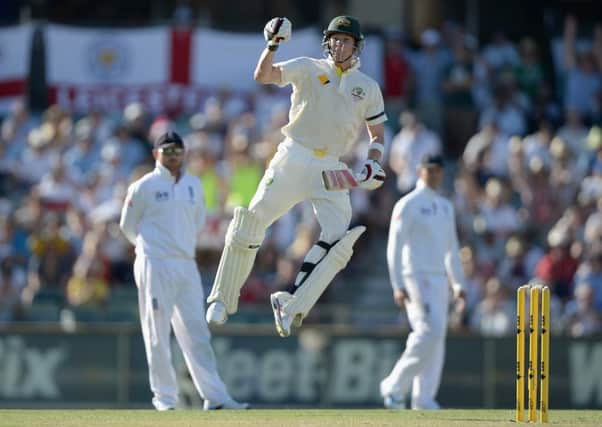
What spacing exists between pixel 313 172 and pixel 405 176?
780cm

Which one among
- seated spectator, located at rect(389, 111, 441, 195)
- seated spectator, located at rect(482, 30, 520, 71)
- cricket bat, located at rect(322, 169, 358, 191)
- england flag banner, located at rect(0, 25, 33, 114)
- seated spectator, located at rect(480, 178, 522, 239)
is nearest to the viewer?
cricket bat, located at rect(322, 169, 358, 191)

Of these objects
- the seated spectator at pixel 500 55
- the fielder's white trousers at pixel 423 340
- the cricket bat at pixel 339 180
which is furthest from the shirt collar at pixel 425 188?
the seated spectator at pixel 500 55

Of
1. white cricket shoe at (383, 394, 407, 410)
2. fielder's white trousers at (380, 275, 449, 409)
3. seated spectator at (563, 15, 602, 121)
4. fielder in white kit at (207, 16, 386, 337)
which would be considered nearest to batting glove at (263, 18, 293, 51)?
fielder in white kit at (207, 16, 386, 337)

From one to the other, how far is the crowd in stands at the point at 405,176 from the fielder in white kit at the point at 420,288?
319 cm

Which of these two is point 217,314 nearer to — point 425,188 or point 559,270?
point 425,188

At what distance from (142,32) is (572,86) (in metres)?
5.36

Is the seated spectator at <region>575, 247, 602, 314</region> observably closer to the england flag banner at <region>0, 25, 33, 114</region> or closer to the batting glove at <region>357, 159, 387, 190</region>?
the batting glove at <region>357, 159, 387, 190</region>

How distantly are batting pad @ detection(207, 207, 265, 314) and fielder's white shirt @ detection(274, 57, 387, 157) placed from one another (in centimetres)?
64

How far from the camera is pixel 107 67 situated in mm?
20594

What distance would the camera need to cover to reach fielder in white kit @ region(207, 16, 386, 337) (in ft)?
36.2

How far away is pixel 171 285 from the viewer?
12.8 m

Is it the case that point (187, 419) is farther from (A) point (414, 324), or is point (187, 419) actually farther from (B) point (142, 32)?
(B) point (142, 32)

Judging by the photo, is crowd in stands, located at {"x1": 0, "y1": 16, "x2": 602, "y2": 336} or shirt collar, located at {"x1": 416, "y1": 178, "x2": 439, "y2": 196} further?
crowd in stands, located at {"x1": 0, "y1": 16, "x2": 602, "y2": 336}

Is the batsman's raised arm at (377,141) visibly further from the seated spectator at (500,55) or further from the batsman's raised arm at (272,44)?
the seated spectator at (500,55)
